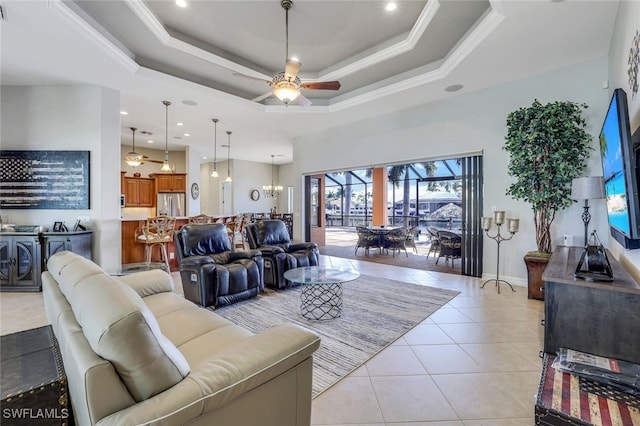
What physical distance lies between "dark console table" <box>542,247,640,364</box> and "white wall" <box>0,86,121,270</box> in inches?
233

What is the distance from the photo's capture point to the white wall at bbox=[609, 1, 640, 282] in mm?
2240

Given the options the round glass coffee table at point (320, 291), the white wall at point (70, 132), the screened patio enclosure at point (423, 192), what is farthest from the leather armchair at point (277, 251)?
the screened patio enclosure at point (423, 192)

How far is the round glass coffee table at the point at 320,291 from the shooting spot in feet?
11.2

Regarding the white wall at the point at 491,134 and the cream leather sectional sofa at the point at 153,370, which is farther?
the white wall at the point at 491,134

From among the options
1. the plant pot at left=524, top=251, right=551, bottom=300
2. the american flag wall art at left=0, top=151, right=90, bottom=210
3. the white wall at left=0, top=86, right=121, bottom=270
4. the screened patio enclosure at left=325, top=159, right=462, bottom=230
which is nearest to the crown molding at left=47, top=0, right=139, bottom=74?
the white wall at left=0, top=86, right=121, bottom=270

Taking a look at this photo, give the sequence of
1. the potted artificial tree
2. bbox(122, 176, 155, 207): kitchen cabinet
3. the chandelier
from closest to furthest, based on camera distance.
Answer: the potted artificial tree
bbox(122, 176, 155, 207): kitchen cabinet
the chandelier

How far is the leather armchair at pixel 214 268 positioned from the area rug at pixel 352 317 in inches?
8.0

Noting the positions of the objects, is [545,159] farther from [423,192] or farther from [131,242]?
[423,192]

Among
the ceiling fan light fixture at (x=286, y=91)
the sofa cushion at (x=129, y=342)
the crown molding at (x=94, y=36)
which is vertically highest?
the crown molding at (x=94, y=36)

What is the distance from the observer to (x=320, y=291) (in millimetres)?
4164

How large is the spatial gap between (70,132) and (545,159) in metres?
7.19

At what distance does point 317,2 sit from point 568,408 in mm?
4056

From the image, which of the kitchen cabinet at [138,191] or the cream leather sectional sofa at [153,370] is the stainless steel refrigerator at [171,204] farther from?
the cream leather sectional sofa at [153,370]

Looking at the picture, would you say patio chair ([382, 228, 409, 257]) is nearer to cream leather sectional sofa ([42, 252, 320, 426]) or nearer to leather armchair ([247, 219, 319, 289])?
leather armchair ([247, 219, 319, 289])
